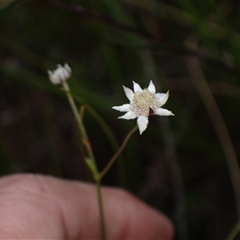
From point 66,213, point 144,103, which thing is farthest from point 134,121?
point 144,103

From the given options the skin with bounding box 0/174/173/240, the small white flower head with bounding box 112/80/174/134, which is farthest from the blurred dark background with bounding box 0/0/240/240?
the small white flower head with bounding box 112/80/174/134

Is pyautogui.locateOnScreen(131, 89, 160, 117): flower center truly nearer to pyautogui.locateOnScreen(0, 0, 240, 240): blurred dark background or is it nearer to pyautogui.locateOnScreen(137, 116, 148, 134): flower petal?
pyautogui.locateOnScreen(137, 116, 148, 134): flower petal

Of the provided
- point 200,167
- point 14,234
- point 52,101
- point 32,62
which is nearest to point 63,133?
point 52,101

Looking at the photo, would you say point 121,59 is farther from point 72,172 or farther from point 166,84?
point 72,172

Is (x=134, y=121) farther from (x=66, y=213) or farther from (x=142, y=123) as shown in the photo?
(x=142, y=123)

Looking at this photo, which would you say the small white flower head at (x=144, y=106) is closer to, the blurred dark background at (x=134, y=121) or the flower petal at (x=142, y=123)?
the flower petal at (x=142, y=123)

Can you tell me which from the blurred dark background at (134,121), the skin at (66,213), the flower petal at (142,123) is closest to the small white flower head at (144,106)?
the flower petal at (142,123)
